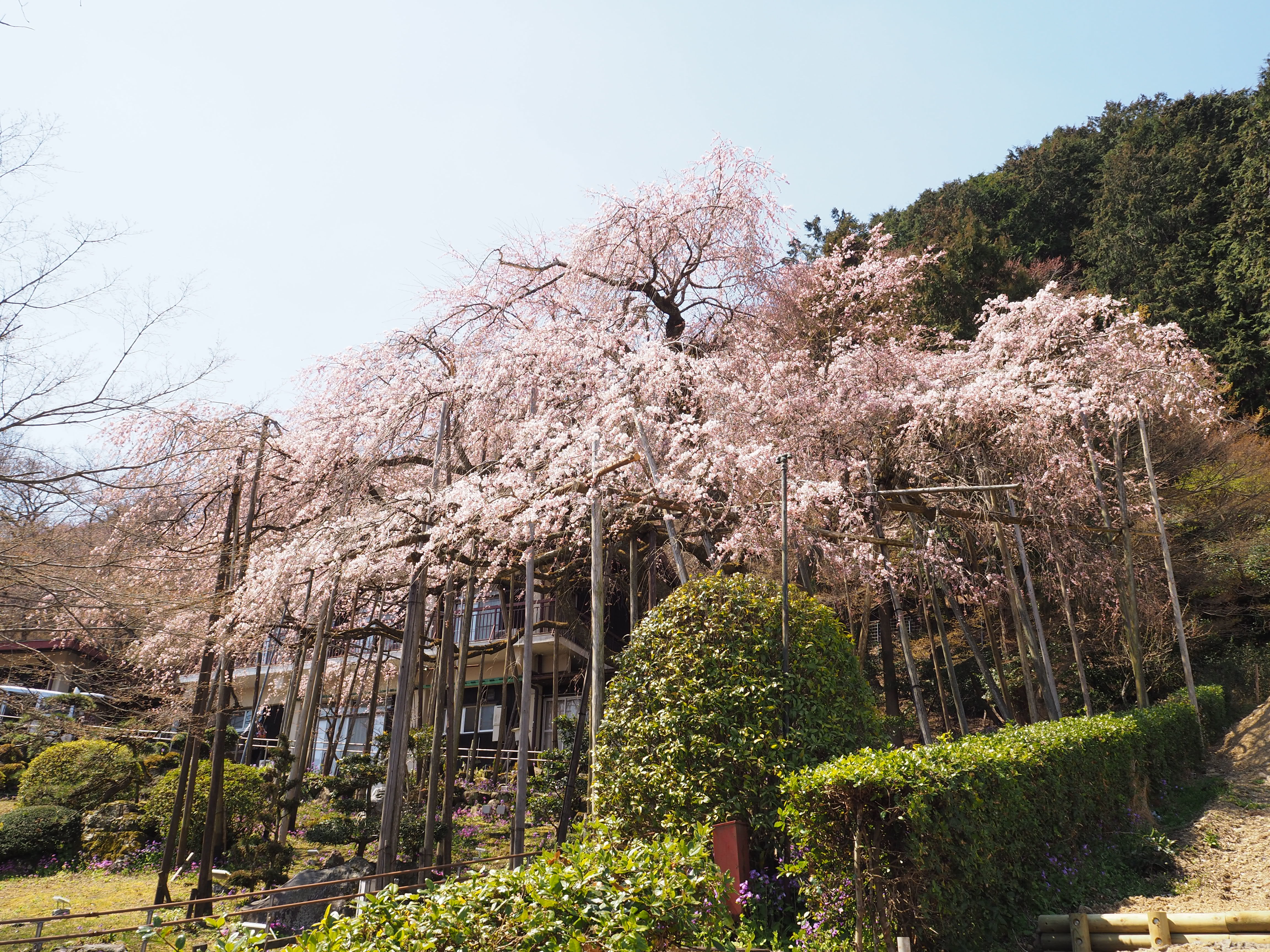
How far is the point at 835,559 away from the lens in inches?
355

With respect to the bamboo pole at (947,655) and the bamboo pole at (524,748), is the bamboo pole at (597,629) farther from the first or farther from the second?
the bamboo pole at (947,655)

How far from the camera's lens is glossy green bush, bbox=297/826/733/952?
2570 mm

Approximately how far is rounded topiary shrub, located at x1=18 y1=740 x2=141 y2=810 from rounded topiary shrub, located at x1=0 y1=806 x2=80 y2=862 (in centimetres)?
83

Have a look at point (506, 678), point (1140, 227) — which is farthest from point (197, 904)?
point (1140, 227)

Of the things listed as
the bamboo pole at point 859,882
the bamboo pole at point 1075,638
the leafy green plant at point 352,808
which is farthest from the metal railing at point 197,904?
the bamboo pole at point 1075,638

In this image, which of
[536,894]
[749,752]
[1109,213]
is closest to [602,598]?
[749,752]

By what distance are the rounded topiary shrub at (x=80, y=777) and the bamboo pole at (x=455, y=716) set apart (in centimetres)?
632

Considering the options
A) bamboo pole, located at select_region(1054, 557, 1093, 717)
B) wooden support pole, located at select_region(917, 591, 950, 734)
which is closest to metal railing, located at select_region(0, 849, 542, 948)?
wooden support pole, located at select_region(917, 591, 950, 734)

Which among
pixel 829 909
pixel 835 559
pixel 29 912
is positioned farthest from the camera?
pixel 835 559

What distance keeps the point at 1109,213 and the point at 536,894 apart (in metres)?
28.1

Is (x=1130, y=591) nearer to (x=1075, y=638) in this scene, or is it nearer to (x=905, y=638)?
(x=1075, y=638)

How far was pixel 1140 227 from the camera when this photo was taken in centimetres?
2298

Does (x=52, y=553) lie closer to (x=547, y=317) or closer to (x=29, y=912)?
(x=29, y=912)

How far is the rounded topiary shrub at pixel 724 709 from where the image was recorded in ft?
15.9
